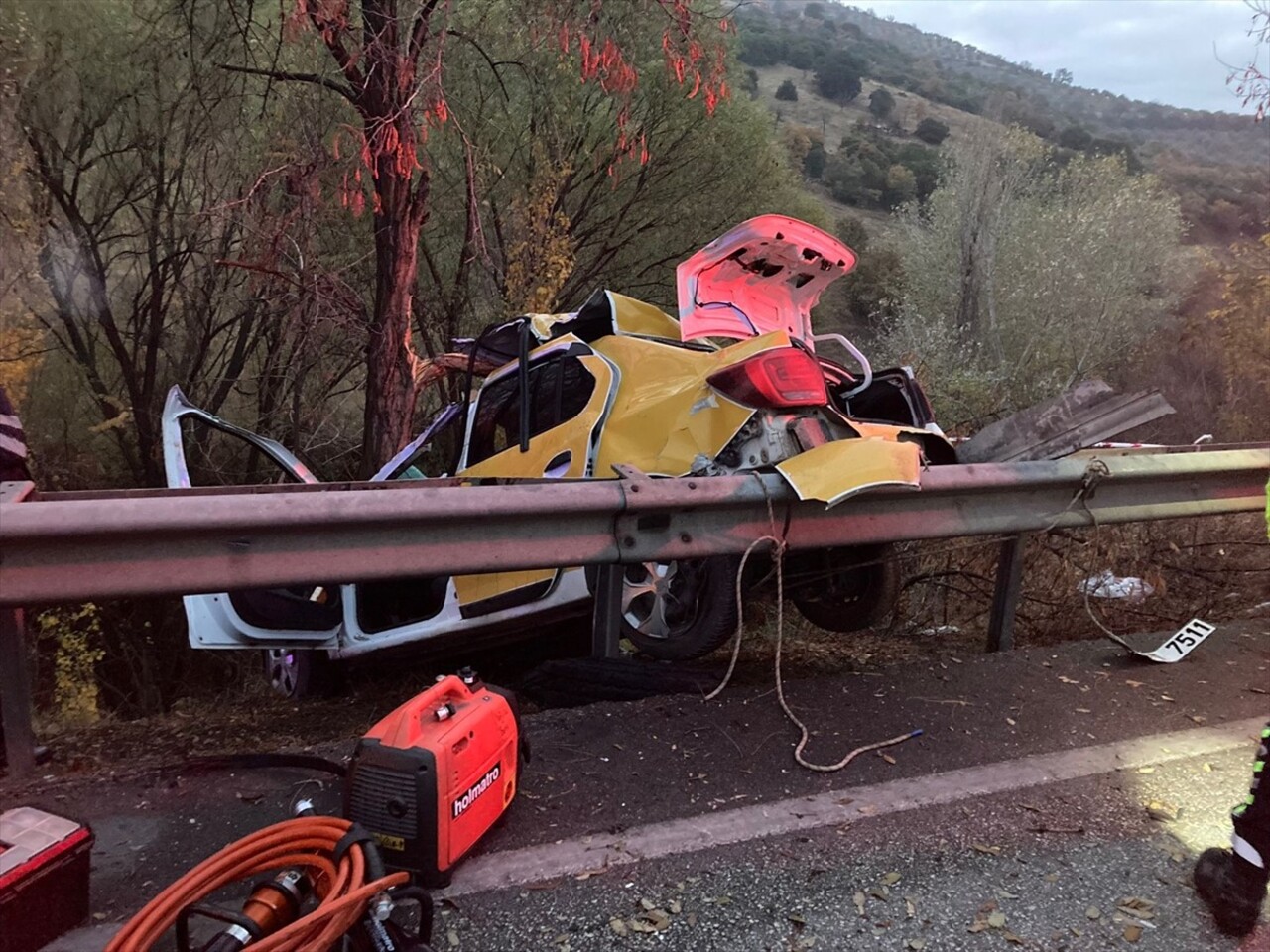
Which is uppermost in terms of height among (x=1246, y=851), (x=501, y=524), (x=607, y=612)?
(x=501, y=524)

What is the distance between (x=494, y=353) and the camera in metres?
5.23

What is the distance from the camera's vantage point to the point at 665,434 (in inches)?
143

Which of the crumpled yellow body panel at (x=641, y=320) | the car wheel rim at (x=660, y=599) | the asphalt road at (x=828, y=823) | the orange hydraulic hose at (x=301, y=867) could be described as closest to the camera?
the orange hydraulic hose at (x=301, y=867)

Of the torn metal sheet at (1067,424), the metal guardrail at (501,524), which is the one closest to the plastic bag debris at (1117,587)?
the metal guardrail at (501,524)

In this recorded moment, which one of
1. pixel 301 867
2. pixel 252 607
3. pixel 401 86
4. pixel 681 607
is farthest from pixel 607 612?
pixel 401 86

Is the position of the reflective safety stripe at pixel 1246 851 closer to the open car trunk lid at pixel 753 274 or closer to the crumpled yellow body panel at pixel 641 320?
the open car trunk lid at pixel 753 274

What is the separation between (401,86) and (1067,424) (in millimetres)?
5129

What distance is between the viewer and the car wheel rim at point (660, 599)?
3.63 meters

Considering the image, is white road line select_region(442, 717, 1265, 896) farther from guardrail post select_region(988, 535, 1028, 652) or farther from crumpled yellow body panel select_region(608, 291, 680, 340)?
crumpled yellow body panel select_region(608, 291, 680, 340)

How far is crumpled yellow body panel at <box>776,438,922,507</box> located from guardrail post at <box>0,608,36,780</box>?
2.28 metres

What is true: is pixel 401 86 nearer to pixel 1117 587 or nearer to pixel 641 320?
pixel 641 320

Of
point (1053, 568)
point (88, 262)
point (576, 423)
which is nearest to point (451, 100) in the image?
point (88, 262)

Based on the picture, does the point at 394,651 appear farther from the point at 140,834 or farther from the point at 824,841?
the point at 824,841

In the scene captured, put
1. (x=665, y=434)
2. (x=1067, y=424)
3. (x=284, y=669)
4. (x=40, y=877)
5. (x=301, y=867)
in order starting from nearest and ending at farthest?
(x=40, y=877)
(x=301, y=867)
(x=1067, y=424)
(x=665, y=434)
(x=284, y=669)
